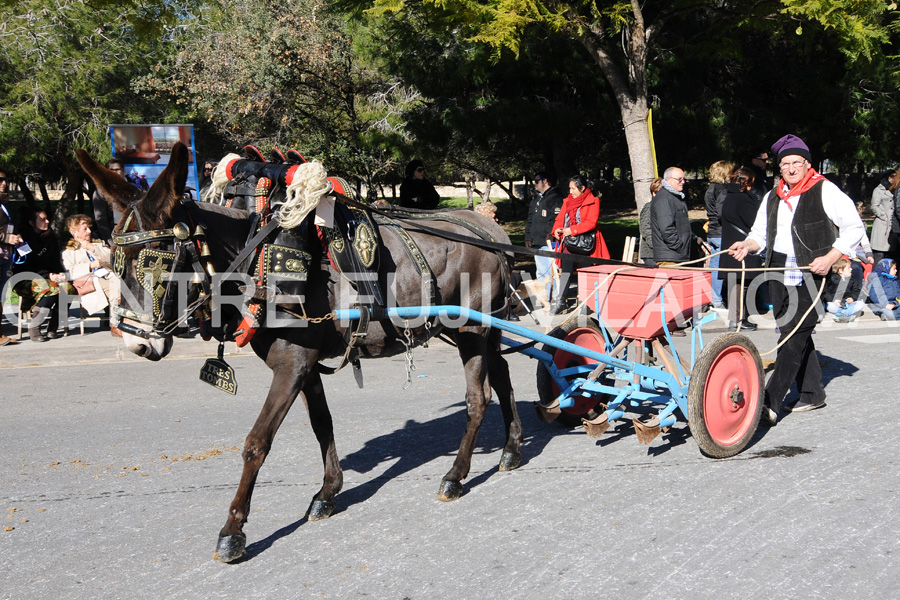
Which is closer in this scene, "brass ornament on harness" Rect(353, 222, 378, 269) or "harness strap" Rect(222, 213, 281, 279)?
"harness strap" Rect(222, 213, 281, 279)

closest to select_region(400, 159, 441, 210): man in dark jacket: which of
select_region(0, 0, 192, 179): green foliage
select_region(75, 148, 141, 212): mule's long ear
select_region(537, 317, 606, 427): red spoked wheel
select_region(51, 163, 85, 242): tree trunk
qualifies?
select_region(537, 317, 606, 427): red spoked wheel

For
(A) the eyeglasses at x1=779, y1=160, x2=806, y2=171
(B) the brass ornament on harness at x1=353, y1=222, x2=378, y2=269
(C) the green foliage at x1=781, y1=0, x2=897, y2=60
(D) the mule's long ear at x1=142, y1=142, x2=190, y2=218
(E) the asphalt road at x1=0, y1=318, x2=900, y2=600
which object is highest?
(C) the green foliage at x1=781, y1=0, x2=897, y2=60

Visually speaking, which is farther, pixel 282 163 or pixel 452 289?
pixel 452 289

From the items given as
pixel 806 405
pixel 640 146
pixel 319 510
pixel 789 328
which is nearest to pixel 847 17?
pixel 640 146

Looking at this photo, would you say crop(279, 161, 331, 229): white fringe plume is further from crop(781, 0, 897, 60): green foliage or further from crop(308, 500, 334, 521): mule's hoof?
crop(781, 0, 897, 60): green foliage

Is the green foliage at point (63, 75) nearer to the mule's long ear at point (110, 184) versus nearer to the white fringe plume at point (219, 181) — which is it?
the white fringe plume at point (219, 181)

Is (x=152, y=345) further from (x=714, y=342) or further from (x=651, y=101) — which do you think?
(x=651, y=101)

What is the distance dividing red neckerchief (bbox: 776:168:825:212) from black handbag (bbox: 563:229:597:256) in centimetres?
493

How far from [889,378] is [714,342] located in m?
3.29

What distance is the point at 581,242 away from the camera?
1138 centimetres

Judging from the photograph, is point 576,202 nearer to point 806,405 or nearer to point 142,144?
point 806,405

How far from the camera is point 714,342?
546cm

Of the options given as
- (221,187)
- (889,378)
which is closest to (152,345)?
(221,187)

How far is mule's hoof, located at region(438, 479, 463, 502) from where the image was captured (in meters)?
4.97
